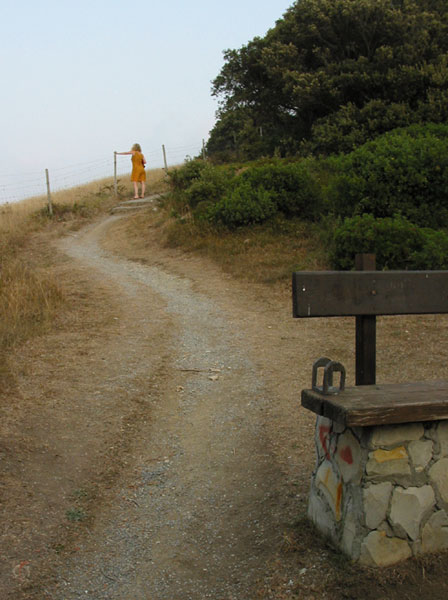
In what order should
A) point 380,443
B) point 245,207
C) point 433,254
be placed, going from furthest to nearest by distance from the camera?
1. point 245,207
2. point 433,254
3. point 380,443

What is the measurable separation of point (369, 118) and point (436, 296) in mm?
14888

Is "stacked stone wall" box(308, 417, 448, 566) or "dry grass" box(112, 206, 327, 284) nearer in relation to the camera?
"stacked stone wall" box(308, 417, 448, 566)

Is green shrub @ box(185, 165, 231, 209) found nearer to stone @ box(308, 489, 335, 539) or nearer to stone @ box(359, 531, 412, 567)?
stone @ box(308, 489, 335, 539)

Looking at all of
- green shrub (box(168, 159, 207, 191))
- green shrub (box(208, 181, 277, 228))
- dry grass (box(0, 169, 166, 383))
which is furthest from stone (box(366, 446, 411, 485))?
green shrub (box(168, 159, 207, 191))

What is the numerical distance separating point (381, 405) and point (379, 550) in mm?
739

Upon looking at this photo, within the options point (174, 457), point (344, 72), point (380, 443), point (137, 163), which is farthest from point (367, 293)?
point (137, 163)

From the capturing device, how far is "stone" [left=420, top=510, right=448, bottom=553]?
3.11 metres

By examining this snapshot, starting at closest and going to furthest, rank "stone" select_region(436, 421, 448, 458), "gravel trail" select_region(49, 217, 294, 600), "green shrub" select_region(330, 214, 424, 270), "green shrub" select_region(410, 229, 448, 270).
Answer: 1. "stone" select_region(436, 421, 448, 458)
2. "gravel trail" select_region(49, 217, 294, 600)
3. "green shrub" select_region(410, 229, 448, 270)
4. "green shrub" select_region(330, 214, 424, 270)

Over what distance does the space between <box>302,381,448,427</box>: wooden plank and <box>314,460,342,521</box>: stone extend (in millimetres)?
390

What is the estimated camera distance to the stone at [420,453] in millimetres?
3045

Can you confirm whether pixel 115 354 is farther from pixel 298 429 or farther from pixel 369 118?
pixel 369 118

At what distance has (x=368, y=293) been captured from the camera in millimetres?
3318

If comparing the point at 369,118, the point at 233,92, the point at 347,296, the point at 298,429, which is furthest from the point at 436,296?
the point at 233,92

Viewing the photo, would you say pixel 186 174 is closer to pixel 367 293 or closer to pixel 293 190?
pixel 293 190
